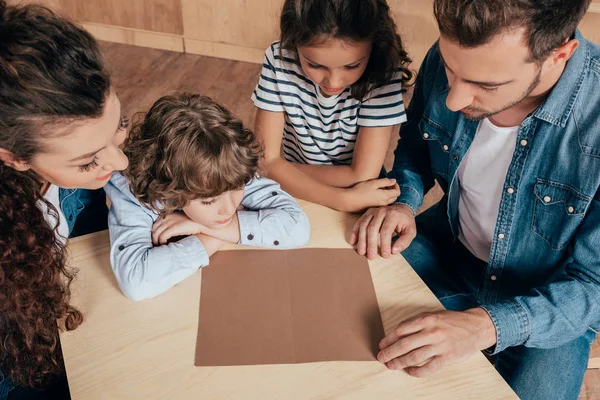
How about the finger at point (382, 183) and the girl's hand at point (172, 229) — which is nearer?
the girl's hand at point (172, 229)

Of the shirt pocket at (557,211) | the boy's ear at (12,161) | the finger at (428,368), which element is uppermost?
the boy's ear at (12,161)

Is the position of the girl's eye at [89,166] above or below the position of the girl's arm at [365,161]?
above

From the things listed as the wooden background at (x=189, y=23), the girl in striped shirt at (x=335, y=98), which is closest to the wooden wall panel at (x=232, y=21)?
the wooden background at (x=189, y=23)

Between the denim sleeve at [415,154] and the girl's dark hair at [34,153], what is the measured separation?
714 millimetres

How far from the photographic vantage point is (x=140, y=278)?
91 centimetres

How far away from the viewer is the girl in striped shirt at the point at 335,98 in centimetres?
113

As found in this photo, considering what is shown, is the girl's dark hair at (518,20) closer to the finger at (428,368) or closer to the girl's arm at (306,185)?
the girl's arm at (306,185)

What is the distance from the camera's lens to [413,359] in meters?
0.83

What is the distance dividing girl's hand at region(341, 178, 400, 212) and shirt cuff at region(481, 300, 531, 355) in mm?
321

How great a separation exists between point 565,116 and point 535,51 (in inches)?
6.9

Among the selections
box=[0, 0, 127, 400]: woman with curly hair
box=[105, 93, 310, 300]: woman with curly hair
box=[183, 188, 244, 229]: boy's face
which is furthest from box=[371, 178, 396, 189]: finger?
box=[0, 0, 127, 400]: woman with curly hair

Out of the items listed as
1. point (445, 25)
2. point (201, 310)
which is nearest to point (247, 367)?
point (201, 310)

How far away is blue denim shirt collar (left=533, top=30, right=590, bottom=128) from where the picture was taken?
1.00 metres

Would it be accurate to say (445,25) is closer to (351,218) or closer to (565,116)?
(565,116)
